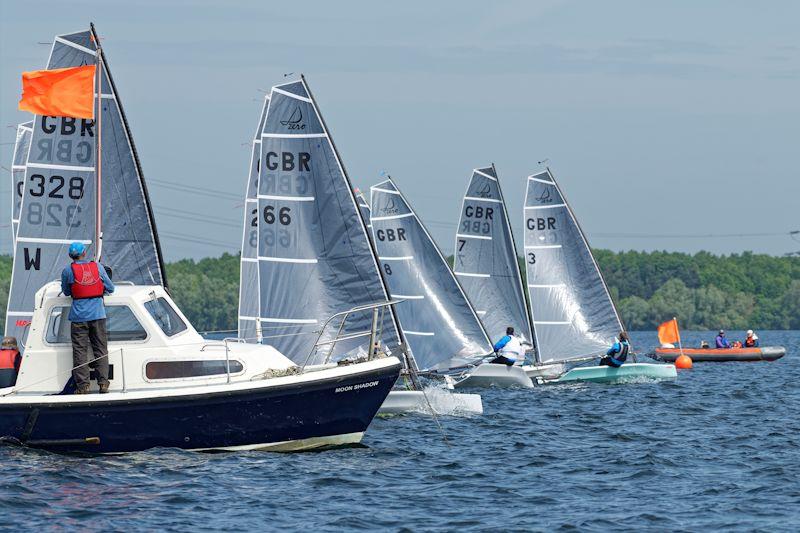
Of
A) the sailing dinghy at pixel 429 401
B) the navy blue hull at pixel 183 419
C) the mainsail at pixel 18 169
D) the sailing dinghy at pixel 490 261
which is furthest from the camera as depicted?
the sailing dinghy at pixel 490 261

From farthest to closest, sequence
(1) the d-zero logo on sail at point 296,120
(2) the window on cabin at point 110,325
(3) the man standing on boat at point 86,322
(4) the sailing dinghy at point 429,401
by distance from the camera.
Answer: (1) the d-zero logo on sail at point 296,120, (4) the sailing dinghy at point 429,401, (2) the window on cabin at point 110,325, (3) the man standing on boat at point 86,322

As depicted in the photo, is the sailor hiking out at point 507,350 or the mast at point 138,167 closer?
the mast at point 138,167

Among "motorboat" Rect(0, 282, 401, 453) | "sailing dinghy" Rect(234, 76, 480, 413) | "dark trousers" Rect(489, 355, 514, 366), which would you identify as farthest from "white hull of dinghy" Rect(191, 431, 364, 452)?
"dark trousers" Rect(489, 355, 514, 366)

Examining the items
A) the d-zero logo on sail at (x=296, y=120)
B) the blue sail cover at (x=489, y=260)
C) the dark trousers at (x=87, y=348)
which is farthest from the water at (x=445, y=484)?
the blue sail cover at (x=489, y=260)

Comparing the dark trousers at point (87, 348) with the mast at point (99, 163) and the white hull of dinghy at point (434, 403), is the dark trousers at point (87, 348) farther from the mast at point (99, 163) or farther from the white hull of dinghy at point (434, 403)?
the white hull of dinghy at point (434, 403)

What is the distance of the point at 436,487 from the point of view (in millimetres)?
20219

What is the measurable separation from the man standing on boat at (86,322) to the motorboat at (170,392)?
26 cm

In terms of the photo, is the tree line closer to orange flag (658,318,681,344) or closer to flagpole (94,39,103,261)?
orange flag (658,318,681,344)

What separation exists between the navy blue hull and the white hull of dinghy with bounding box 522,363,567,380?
2200 centimetres

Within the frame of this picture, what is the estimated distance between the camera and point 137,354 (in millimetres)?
21844

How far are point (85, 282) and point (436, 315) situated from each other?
68.3ft

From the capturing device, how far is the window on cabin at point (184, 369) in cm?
2173

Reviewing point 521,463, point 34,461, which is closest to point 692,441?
point 521,463

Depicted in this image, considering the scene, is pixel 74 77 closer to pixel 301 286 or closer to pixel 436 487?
pixel 301 286
